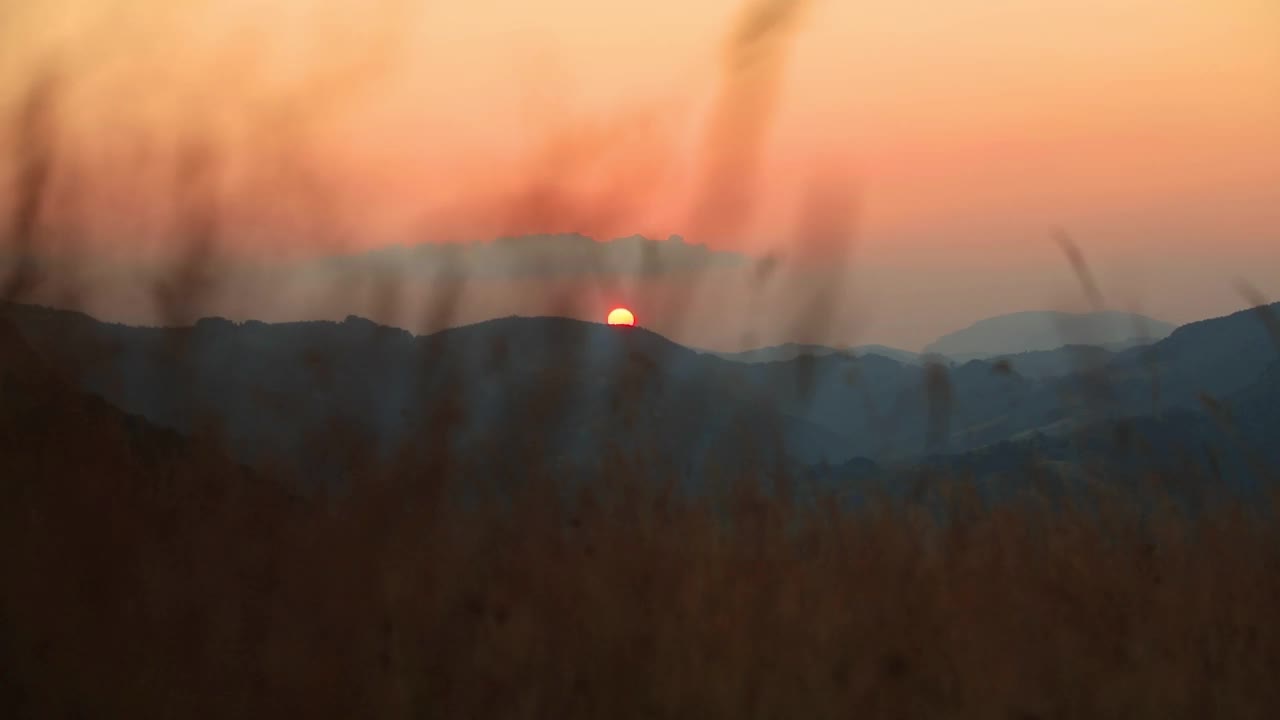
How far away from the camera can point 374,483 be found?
2.54m

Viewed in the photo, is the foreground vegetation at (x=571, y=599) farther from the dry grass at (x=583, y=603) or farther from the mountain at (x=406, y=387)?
the mountain at (x=406, y=387)

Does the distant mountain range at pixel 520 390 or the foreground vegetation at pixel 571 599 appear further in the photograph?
the distant mountain range at pixel 520 390

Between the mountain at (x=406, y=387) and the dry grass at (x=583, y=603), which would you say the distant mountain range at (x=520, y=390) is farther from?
Answer: the dry grass at (x=583, y=603)

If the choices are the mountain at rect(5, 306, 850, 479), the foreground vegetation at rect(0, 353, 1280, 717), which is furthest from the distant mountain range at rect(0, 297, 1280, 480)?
the foreground vegetation at rect(0, 353, 1280, 717)

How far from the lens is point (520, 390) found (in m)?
2.83

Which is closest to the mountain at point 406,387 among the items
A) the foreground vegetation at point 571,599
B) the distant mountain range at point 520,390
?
the distant mountain range at point 520,390

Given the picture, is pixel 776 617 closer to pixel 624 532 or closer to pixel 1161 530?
pixel 624 532

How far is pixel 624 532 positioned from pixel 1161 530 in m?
1.45

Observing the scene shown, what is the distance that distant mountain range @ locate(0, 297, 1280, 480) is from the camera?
276cm

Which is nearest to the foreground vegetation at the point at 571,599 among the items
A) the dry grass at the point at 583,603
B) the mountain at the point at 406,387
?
the dry grass at the point at 583,603

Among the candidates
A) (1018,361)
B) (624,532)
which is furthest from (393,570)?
(1018,361)

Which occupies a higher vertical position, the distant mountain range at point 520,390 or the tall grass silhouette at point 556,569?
the distant mountain range at point 520,390

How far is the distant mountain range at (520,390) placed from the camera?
276 cm

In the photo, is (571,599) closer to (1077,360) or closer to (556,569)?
(556,569)
